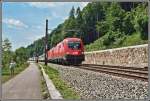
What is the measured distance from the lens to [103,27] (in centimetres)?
1923

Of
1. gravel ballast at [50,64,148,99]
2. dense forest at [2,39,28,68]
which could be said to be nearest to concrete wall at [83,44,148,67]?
dense forest at [2,39,28,68]

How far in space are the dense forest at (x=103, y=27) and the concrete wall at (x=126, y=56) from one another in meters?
0.38

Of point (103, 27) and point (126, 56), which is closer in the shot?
point (103, 27)

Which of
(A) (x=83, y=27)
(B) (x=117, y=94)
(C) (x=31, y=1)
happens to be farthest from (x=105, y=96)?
(A) (x=83, y=27)

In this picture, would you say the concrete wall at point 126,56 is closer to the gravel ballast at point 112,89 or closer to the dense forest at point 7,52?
the dense forest at point 7,52

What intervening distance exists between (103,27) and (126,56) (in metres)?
5.57

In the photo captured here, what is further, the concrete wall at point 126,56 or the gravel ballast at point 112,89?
the concrete wall at point 126,56

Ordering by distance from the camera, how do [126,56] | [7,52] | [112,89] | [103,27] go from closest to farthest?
1. [112,89]
2. [103,27]
3. [7,52]
4. [126,56]

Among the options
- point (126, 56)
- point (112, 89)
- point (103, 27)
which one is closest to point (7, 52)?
point (103, 27)

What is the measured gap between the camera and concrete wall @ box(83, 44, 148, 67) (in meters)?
22.2

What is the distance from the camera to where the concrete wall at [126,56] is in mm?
22250

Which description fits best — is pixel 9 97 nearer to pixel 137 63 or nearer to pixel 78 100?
pixel 78 100

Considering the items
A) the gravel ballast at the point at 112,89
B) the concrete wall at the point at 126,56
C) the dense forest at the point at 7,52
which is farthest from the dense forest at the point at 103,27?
the gravel ballast at the point at 112,89

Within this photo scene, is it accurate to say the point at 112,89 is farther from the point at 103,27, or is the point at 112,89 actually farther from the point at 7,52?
the point at 7,52
